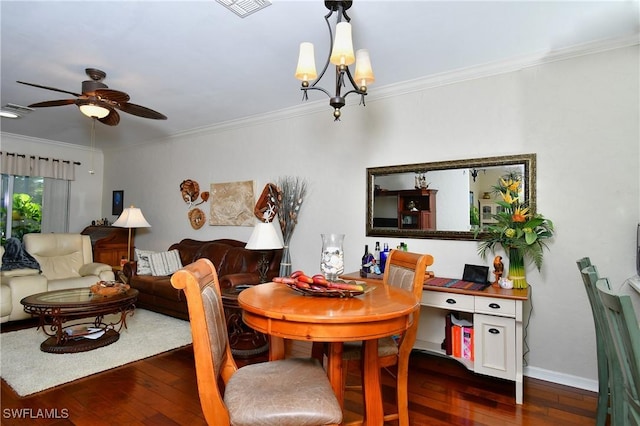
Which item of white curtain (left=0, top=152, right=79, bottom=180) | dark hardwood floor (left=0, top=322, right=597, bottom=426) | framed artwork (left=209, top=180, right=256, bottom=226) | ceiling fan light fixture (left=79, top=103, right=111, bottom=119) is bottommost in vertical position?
dark hardwood floor (left=0, top=322, right=597, bottom=426)

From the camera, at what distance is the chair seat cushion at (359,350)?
1.85 m

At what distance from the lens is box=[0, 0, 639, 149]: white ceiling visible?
227 centimetres

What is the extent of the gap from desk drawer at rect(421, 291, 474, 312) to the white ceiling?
1891mm

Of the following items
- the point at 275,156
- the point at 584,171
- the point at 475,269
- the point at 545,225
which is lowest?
the point at 475,269

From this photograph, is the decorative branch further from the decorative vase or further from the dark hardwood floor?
the decorative vase

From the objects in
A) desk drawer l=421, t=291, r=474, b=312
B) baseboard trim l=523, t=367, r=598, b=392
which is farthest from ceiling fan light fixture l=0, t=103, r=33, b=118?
baseboard trim l=523, t=367, r=598, b=392

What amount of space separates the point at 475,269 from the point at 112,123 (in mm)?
3735

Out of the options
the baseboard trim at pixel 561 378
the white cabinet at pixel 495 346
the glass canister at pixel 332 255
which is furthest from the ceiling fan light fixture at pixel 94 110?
the baseboard trim at pixel 561 378

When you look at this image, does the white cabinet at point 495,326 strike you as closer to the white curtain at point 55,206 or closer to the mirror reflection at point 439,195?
the mirror reflection at point 439,195

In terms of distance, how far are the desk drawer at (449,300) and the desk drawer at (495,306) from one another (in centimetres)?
5

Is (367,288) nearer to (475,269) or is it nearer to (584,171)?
(475,269)

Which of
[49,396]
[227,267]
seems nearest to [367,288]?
[49,396]

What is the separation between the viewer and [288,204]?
13.5ft

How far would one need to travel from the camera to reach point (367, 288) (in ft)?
6.07
